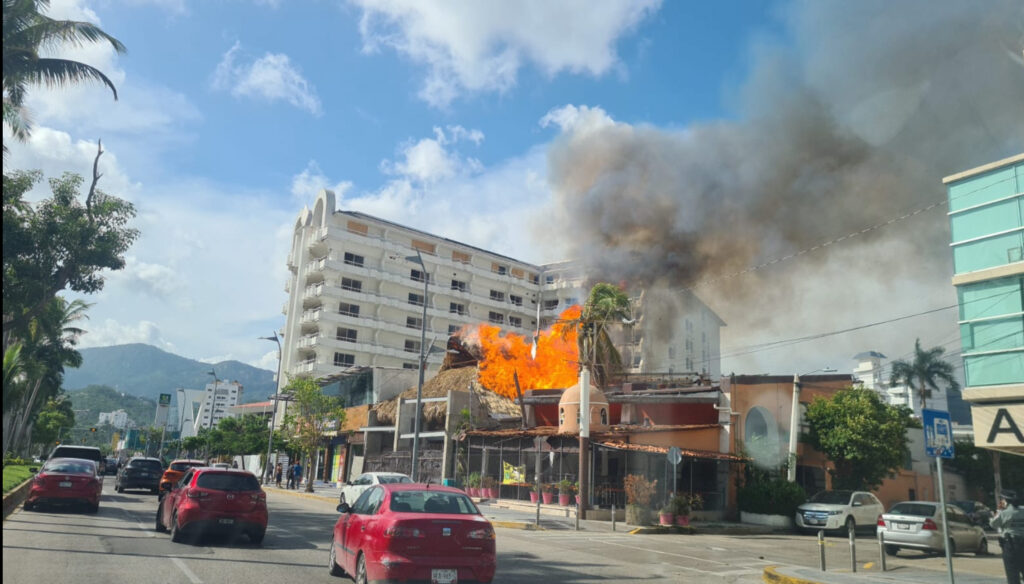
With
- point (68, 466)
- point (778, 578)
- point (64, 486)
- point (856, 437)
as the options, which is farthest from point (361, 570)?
point (856, 437)

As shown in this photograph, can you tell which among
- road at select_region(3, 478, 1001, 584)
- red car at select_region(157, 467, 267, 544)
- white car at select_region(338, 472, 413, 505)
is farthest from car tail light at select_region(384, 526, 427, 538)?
white car at select_region(338, 472, 413, 505)

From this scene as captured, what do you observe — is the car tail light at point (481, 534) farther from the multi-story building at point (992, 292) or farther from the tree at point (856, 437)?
the tree at point (856, 437)

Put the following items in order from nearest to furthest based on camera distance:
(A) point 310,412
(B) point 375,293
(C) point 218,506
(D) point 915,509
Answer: (C) point 218,506 → (D) point 915,509 → (A) point 310,412 → (B) point 375,293

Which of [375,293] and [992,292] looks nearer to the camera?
[992,292]

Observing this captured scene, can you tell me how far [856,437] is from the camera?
30359 mm

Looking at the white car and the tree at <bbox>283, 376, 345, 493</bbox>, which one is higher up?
the tree at <bbox>283, 376, 345, 493</bbox>

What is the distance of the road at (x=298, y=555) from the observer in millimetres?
10000

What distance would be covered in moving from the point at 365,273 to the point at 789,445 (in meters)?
53.2

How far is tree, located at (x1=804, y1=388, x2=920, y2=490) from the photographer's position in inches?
1206

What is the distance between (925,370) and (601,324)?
1702 inches

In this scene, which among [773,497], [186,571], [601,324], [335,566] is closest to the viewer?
[186,571]

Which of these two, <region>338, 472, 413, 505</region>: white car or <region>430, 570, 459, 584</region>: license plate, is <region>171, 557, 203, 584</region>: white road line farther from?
<region>338, 472, 413, 505</region>: white car

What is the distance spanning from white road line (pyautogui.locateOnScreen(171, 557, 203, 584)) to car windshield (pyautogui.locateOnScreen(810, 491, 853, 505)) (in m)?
22.5

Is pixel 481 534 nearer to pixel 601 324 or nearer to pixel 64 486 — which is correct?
pixel 64 486
